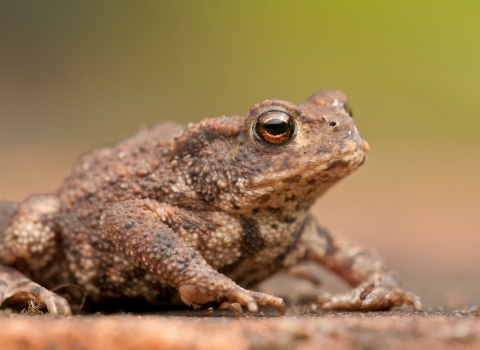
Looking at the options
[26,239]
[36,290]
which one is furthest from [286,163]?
[26,239]

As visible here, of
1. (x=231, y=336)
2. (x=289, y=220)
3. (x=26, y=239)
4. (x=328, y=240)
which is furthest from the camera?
(x=328, y=240)

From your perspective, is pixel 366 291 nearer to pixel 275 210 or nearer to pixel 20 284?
pixel 275 210

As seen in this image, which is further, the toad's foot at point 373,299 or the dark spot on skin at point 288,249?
the dark spot on skin at point 288,249

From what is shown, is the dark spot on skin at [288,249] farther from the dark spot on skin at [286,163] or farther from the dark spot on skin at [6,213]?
the dark spot on skin at [6,213]

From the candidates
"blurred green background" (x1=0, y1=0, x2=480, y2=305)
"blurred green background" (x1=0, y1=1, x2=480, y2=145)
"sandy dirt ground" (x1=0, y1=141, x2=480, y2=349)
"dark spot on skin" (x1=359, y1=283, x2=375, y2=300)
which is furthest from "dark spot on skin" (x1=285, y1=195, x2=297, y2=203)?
"blurred green background" (x1=0, y1=1, x2=480, y2=145)

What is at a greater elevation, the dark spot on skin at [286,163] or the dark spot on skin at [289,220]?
the dark spot on skin at [286,163]

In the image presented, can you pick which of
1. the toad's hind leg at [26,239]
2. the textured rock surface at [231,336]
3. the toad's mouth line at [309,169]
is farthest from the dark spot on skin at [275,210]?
the toad's hind leg at [26,239]
